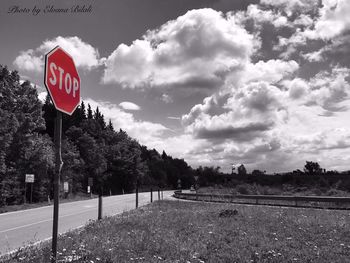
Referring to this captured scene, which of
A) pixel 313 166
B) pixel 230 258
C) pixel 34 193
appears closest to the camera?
pixel 230 258

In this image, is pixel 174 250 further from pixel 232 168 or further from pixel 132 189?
pixel 132 189

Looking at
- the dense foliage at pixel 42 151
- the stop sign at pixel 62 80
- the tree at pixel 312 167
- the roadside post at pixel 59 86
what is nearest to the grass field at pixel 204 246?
the roadside post at pixel 59 86

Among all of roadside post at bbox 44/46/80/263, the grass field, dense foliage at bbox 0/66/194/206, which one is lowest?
the grass field

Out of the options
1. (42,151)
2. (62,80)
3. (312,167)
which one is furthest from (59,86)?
(312,167)

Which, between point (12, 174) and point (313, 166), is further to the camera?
point (313, 166)

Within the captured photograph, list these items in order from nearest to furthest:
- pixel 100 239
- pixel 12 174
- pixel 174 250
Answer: pixel 174 250 < pixel 100 239 < pixel 12 174

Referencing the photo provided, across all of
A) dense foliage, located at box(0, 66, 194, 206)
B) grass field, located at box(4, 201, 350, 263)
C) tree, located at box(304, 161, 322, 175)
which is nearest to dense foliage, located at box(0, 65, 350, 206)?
dense foliage, located at box(0, 66, 194, 206)

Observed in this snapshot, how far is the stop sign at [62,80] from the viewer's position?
14.7ft

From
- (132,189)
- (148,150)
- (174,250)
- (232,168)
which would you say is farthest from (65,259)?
(148,150)

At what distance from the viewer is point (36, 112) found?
4478 cm

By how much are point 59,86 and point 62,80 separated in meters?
0.11

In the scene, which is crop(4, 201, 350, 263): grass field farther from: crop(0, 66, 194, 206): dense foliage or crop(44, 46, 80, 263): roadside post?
crop(0, 66, 194, 206): dense foliage

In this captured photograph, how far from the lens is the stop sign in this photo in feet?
14.7

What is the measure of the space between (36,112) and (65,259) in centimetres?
4097
